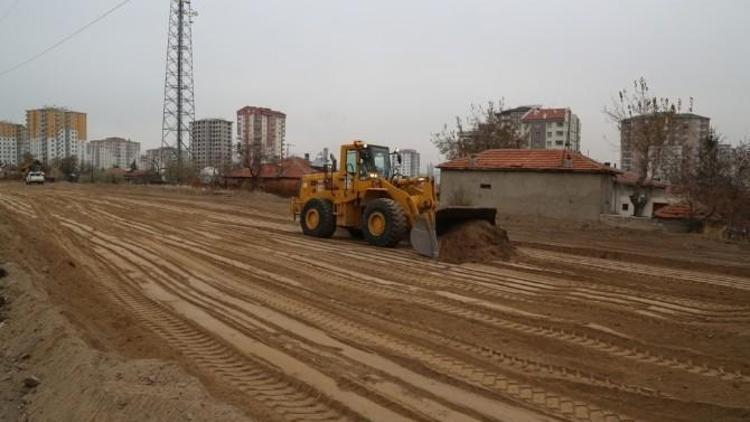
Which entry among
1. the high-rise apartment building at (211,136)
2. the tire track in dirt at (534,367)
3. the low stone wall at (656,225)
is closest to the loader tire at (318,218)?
the tire track in dirt at (534,367)

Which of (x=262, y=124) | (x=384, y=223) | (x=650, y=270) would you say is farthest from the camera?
(x=262, y=124)

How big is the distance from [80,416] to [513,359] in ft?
12.1

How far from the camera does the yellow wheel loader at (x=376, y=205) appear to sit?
13.2 metres

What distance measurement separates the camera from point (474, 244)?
12539mm

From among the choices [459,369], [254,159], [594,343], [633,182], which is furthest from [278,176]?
[459,369]

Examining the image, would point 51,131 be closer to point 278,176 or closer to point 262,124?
point 262,124

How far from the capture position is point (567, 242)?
1677cm

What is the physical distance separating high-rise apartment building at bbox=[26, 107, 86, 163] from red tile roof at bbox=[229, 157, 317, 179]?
5298 cm

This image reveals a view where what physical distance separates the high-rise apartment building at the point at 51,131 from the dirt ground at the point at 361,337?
91416mm

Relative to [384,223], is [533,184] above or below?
above

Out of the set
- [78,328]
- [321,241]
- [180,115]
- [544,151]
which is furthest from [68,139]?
[78,328]

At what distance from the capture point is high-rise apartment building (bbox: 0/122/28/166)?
97250 mm

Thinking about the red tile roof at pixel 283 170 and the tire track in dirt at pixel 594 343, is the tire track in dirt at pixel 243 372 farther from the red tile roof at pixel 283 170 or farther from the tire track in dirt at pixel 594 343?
the red tile roof at pixel 283 170

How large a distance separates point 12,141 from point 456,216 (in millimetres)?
105639
